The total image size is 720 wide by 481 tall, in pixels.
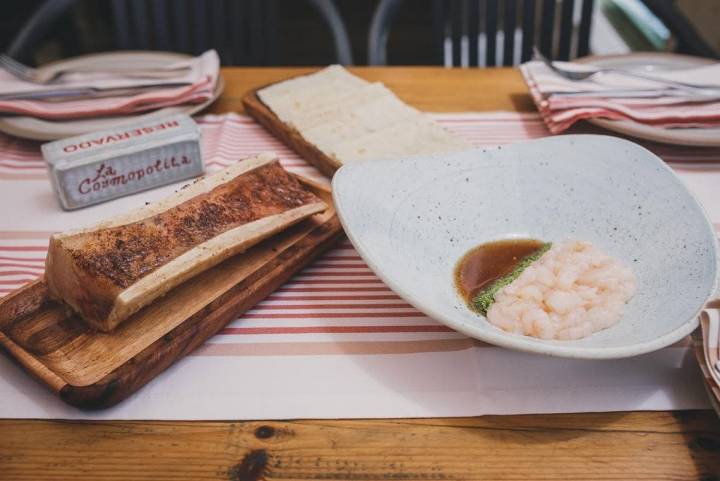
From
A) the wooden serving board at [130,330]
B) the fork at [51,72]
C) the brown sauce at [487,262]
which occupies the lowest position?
the brown sauce at [487,262]

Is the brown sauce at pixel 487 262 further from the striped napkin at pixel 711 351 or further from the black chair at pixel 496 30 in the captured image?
the black chair at pixel 496 30

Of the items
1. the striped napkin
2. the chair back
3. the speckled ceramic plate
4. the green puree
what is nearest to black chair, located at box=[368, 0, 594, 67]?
the chair back

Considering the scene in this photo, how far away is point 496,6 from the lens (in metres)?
1.76

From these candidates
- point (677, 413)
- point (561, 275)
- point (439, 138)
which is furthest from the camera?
point (439, 138)

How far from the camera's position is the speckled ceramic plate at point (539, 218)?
73 centimetres

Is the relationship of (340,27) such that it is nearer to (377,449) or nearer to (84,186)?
(84,186)

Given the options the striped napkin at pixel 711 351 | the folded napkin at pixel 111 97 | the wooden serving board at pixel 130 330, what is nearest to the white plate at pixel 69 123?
the folded napkin at pixel 111 97

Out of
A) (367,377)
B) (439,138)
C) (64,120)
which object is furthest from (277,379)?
(64,120)

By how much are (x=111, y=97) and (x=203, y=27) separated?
0.55 m

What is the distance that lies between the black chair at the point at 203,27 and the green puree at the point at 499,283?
1.07 metres

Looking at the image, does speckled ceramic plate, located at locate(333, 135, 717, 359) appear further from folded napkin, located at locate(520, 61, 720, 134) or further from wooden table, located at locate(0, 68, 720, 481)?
folded napkin, located at locate(520, 61, 720, 134)

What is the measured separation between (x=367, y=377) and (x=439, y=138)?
0.59 m

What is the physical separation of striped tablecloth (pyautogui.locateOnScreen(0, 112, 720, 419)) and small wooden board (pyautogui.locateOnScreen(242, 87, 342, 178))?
29cm

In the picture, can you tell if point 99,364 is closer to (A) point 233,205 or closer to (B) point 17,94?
(A) point 233,205
